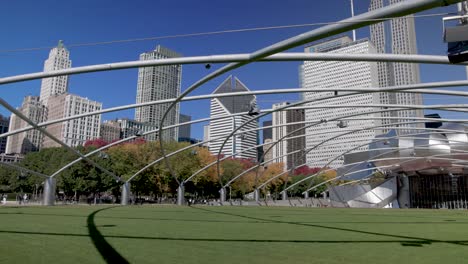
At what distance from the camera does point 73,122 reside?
5945 inches

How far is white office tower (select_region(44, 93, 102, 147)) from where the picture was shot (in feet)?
488

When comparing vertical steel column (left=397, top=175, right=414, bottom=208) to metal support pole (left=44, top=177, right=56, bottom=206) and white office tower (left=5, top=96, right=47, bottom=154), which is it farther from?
white office tower (left=5, top=96, right=47, bottom=154)

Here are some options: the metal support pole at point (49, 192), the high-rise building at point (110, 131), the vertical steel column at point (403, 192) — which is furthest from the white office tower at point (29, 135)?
the vertical steel column at point (403, 192)

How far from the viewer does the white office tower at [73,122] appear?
14862 cm

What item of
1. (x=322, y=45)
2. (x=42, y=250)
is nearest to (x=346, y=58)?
(x=42, y=250)

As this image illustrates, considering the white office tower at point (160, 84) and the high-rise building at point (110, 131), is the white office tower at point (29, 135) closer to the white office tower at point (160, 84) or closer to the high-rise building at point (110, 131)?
the high-rise building at point (110, 131)

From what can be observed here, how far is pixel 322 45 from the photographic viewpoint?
67.6m

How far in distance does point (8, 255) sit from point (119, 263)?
95.2 inches

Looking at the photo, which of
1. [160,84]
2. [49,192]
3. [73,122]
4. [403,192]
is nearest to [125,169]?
[49,192]

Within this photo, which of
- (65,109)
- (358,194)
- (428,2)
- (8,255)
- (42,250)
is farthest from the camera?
(65,109)

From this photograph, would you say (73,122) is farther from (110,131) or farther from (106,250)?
(106,250)

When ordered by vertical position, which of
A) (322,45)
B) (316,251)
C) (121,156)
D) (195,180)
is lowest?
(316,251)

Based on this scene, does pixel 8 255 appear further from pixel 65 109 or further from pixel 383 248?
pixel 65 109

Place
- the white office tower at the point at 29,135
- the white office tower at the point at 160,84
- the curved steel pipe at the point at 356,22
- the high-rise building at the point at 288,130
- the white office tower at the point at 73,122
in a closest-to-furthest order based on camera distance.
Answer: the curved steel pipe at the point at 356,22 < the high-rise building at the point at 288,130 < the white office tower at the point at 160,84 < the white office tower at the point at 73,122 < the white office tower at the point at 29,135
